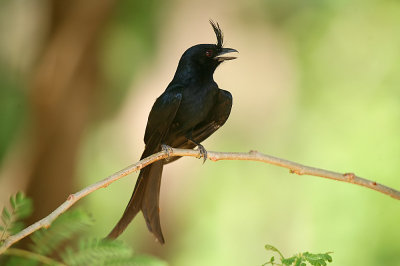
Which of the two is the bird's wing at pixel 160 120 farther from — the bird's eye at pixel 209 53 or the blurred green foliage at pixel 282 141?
the blurred green foliage at pixel 282 141

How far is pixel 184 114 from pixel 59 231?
156cm

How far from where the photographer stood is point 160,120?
330 centimetres

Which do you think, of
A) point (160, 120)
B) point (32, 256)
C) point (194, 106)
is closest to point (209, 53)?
point (194, 106)

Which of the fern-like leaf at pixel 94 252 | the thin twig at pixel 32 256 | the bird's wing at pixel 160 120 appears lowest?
the thin twig at pixel 32 256

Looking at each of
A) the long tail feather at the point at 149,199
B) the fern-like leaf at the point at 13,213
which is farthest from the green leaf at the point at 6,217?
the long tail feather at the point at 149,199

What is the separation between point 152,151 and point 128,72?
4533 millimetres

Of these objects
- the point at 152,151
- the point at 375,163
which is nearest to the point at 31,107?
the point at 152,151

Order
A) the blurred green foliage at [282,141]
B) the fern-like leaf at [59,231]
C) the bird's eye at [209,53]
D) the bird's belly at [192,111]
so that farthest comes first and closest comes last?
1. the blurred green foliage at [282,141]
2. the bird's eye at [209,53]
3. the bird's belly at [192,111]
4. the fern-like leaf at [59,231]

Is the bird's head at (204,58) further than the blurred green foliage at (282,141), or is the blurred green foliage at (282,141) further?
the blurred green foliage at (282,141)

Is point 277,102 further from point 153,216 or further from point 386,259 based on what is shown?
point 153,216

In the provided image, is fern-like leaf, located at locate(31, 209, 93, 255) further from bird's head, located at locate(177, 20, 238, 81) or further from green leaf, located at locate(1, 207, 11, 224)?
bird's head, located at locate(177, 20, 238, 81)

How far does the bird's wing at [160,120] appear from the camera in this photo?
3.29 m

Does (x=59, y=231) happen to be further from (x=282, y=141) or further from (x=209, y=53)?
(x=282, y=141)

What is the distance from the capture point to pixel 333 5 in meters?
8.59
